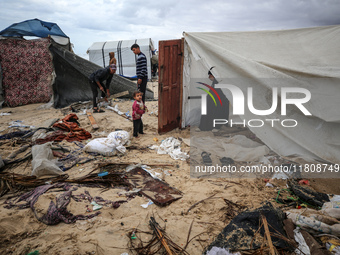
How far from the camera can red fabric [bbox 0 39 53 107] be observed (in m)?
7.32

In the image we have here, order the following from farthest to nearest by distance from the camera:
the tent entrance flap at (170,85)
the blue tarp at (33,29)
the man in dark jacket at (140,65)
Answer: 1. the blue tarp at (33,29)
2. the man in dark jacket at (140,65)
3. the tent entrance flap at (170,85)

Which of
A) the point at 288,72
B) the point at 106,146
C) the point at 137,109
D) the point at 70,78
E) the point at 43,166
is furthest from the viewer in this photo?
the point at 70,78

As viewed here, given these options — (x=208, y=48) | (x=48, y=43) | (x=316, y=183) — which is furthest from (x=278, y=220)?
(x=48, y=43)

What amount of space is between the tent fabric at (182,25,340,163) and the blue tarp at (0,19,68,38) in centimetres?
551

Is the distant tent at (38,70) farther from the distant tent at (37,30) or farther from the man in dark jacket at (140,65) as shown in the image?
the man in dark jacket at (140,65)

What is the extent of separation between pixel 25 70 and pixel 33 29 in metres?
1.34

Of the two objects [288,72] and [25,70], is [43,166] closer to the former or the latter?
[288,72]

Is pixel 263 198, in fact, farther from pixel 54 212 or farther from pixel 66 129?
pixel 66 129

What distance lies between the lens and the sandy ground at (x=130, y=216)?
6.69ft

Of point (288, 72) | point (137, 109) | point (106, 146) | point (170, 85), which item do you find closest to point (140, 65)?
point (170, 85)

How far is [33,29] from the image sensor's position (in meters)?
7.54

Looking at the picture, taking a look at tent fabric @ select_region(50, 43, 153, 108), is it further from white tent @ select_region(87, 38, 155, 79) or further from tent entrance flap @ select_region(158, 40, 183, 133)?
white tent @ select_region(87, 38, 155, 79)

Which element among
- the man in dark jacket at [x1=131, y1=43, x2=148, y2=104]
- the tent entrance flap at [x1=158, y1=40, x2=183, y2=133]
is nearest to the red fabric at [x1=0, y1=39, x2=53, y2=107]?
the man in dark jacket at [x1=131, y1=43, x2=148, y2=104]

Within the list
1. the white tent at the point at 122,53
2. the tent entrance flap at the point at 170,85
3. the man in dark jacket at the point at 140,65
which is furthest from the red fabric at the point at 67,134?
the white tent at the point at 122,53
